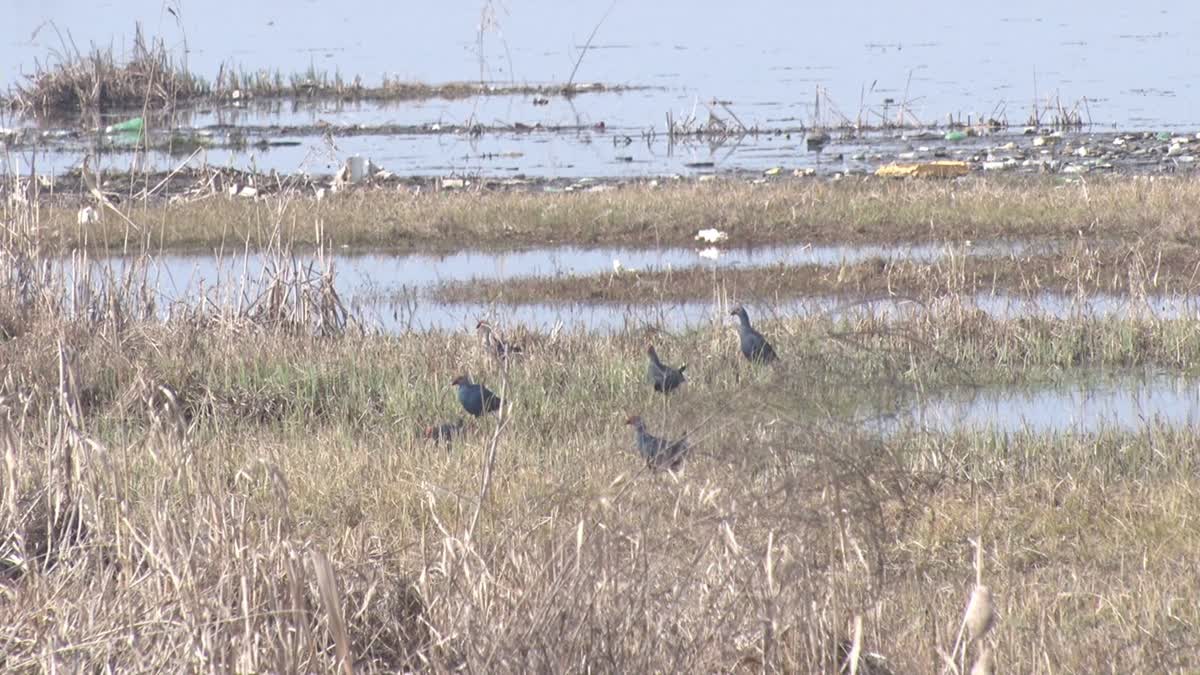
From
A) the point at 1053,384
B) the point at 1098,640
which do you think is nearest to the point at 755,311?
the point at 1053,384

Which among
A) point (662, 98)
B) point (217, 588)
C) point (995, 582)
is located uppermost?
point (662, 98)

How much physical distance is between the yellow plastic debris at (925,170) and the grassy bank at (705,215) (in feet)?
2.86

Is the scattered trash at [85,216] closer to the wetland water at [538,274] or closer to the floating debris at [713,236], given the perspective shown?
the wetland water at [538,274]

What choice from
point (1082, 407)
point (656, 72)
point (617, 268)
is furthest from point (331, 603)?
point (656, 72)

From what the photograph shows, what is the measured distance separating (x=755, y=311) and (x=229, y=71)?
28.9 m

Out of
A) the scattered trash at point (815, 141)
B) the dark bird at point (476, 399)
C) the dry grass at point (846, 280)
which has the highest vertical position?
the scattered trash at point (815, 141)

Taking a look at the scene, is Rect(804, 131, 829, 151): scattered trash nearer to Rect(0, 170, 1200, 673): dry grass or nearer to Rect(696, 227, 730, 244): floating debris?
Rect(696, 227, 730, 244): floating debris

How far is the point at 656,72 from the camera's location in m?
39.7

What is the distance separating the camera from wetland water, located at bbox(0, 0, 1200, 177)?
25422mm

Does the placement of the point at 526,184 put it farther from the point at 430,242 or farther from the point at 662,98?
the point at 662,98

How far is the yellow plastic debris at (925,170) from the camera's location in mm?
20188

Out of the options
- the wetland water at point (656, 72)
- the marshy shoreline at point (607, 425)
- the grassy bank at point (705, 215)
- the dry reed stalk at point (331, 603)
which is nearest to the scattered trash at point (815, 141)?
the wetland water at point (656, 72)

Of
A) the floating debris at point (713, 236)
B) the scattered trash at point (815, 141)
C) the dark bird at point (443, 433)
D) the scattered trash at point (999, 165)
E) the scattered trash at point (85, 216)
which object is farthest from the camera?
the scattered trash at point (815, 141)

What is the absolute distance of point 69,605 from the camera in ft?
13.9
